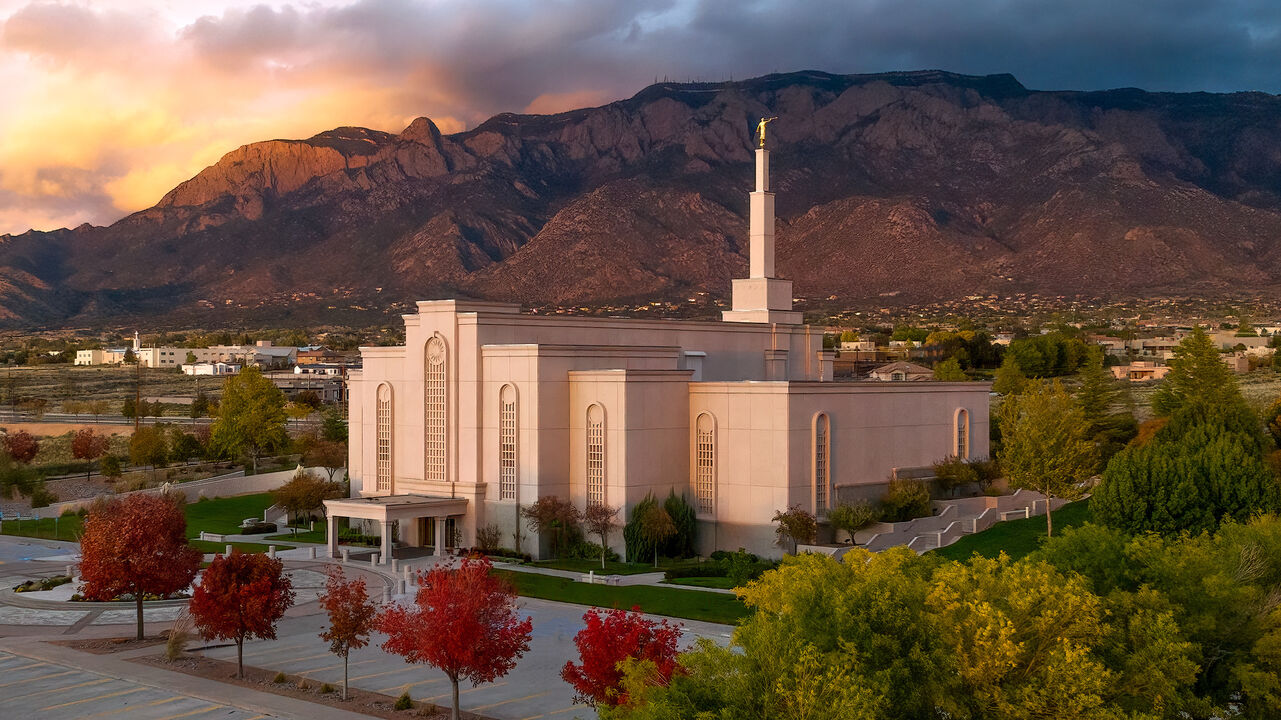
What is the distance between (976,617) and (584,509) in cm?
3202

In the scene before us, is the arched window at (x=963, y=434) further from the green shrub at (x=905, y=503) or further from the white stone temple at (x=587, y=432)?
the green shrub at (x=905, y=503)

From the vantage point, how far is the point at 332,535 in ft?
174

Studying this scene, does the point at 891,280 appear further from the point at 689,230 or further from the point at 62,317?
the point at 62,317

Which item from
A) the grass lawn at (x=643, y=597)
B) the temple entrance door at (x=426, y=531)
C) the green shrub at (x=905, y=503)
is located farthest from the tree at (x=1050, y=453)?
the temple entrance door at (x=426, y=531)

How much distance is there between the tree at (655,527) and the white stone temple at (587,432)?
1473 millimetres

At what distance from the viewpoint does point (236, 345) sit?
166375 millimetres

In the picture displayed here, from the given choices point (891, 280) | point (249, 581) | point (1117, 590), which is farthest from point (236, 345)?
point (1117, 590)

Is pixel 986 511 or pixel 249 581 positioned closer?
pixel 249 581

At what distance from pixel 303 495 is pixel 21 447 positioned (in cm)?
3125

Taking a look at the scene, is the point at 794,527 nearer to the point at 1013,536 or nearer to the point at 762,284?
the point at 1013,536

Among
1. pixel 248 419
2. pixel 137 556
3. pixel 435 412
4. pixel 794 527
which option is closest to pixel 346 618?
pixel 137 556

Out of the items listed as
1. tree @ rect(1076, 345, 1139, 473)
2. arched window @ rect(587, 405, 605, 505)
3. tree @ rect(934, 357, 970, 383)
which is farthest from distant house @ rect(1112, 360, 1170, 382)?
arched window @ rect(587, 405, 605, 505)

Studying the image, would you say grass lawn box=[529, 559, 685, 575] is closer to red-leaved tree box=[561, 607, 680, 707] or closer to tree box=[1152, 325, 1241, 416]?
red-leaved tree box=[561, 607, 680, 707]

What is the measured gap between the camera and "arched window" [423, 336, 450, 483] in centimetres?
5488
